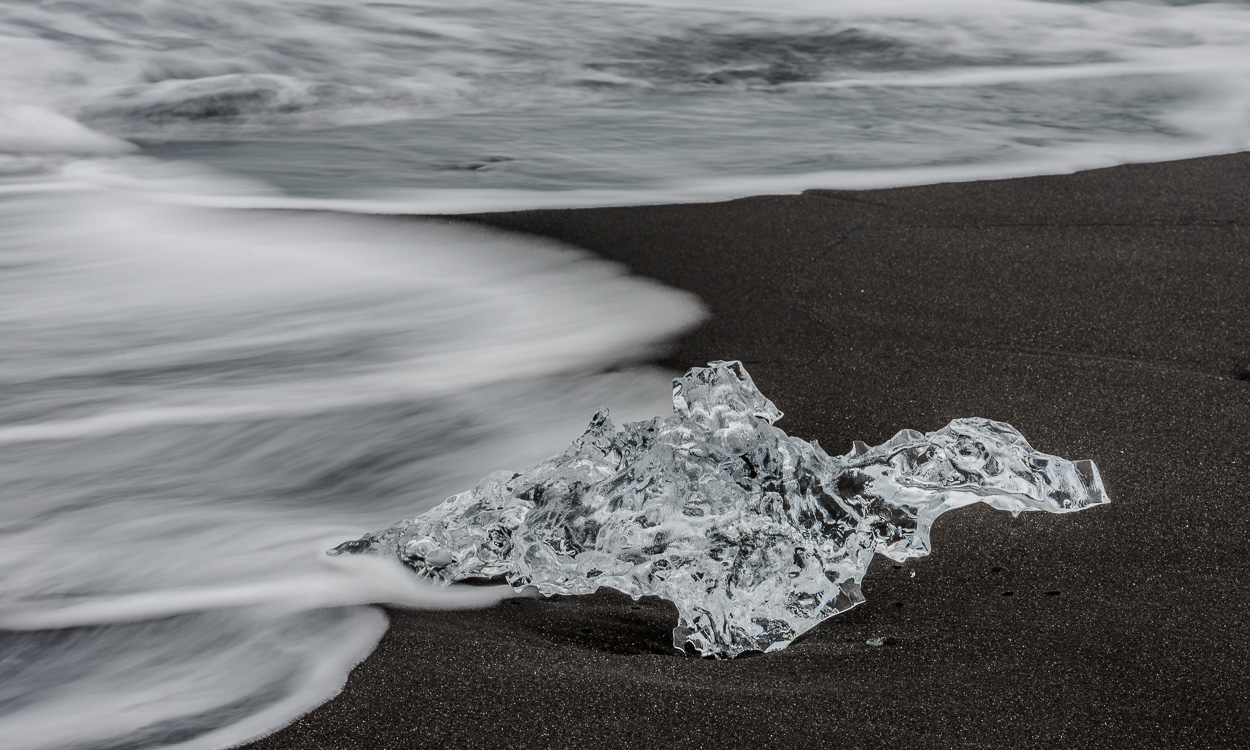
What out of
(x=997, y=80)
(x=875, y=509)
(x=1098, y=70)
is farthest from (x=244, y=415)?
(x=1098, y=70)

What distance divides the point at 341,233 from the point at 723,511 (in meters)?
1.96

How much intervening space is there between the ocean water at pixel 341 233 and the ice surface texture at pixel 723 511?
4.5 inches

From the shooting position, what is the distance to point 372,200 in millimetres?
3314

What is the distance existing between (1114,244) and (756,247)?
92 centimetres

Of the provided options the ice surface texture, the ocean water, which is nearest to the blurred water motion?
the ocean water

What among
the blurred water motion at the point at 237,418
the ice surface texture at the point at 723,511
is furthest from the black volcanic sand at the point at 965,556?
the blurred water motion at the point at 237,418

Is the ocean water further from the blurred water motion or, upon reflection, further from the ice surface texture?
the ice surface texture

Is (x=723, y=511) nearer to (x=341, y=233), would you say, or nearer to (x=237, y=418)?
(x=237, y=418)

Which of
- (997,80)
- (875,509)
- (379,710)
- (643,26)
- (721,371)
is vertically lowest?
(379,710)

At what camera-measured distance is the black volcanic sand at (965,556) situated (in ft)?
4.16

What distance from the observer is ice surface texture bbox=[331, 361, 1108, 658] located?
1.43 metres

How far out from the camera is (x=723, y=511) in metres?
1.48

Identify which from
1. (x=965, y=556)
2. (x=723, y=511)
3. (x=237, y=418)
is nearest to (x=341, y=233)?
(x=237, y=418)

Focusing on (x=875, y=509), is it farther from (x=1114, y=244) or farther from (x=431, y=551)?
(x=1114, y=244)
